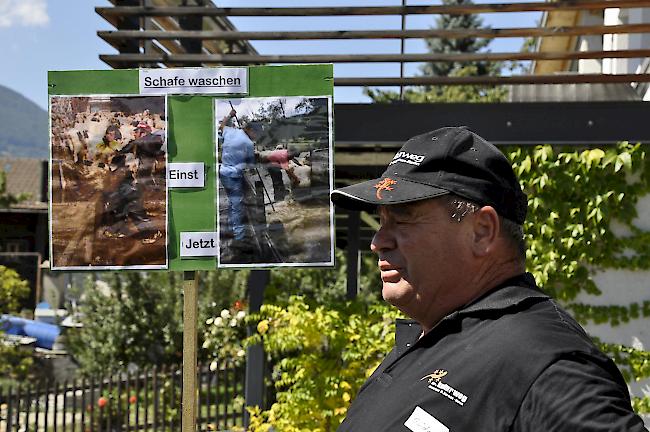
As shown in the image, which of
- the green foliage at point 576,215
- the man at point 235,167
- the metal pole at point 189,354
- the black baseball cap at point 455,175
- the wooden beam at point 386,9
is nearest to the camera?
the black baseball cap at point 455,175

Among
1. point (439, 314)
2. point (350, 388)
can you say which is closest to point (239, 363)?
point (350, 388)

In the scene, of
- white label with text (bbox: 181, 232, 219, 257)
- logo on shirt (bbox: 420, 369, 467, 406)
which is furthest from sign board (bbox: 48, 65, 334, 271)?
logo on shirt (bbox: 420, 369, 467, 406)

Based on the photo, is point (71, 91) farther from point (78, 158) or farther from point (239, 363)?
point (239, 363)

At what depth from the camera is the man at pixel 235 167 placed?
4191 millimetres

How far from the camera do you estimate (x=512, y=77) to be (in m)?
6.35

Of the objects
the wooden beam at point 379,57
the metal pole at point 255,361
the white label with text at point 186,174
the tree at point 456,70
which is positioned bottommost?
the metal pole at point 255,361

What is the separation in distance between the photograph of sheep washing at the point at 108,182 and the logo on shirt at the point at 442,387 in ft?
8.65

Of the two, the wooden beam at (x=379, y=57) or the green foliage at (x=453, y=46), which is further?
the green foliage at (x=453, y=46)

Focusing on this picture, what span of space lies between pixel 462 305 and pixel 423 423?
0.34 meters

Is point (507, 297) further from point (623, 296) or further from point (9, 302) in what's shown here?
point (9, 302)

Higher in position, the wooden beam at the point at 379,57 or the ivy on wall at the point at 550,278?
the wooden beam at the point at 379,57

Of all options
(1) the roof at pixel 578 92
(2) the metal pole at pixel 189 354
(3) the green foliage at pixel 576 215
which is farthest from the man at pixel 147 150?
(1) the roof at pixel 578 92

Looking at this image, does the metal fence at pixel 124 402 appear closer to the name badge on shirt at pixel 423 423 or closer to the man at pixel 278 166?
the man at pixel 278 166

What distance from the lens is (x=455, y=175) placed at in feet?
6.17
